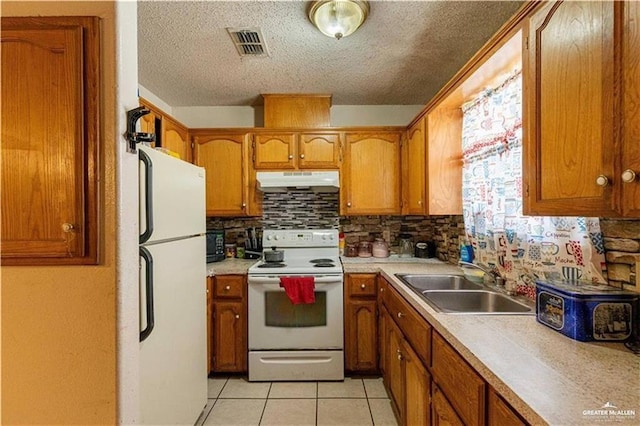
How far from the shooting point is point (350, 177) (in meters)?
2.76

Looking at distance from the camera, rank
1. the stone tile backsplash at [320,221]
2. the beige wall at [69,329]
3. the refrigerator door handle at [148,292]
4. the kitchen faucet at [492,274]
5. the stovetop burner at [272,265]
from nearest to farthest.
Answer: the beige wall at [69,329] < the refrigerator door handle at [148,292] < the kitchen faucet at [492,274] < the stovetop burner at [272,265] < the stone tile backsplash at [320,221]

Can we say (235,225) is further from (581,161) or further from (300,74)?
(581,161)

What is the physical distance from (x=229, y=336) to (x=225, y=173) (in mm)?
1400

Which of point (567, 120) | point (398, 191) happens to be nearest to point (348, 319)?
point (398, 191)

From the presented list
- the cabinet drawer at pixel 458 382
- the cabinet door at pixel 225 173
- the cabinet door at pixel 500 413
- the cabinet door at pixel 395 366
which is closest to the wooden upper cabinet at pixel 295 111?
the cabinet door at pixel 225 173

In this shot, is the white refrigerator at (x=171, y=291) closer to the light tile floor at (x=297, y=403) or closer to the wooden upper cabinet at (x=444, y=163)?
the light tile floor at (x=297, y=403)

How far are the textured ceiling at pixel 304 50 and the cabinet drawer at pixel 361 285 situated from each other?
158 centimetres

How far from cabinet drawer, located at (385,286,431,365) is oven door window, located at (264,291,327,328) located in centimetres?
62

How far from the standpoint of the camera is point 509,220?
1.67m

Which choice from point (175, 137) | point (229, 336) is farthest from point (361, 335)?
point (175, 137)

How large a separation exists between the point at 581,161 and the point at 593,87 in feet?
0.67

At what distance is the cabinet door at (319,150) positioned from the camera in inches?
109

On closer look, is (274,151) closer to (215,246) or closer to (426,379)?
(215,246)

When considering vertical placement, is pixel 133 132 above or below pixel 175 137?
below
